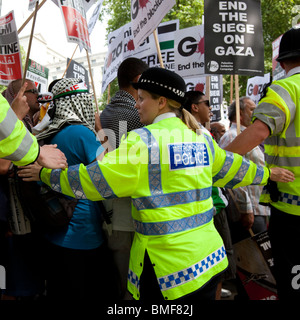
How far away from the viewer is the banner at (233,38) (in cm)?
338

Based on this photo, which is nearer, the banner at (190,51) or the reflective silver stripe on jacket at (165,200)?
the reflective silver stripe on jacket at (165,200)

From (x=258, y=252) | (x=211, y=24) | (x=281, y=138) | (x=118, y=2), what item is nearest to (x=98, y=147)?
(x=281, y=138)

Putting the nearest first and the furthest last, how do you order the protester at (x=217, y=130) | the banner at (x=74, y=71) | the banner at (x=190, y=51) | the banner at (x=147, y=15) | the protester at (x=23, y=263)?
the protester at (x=23, y=263)
the banner at (x=147, y=15)
the banner at (x=190, y=51)
the protester at (x=217, y=130)
the banner at (x=74, y=71)

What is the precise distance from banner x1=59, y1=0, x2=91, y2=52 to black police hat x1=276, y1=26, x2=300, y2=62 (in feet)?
9.89

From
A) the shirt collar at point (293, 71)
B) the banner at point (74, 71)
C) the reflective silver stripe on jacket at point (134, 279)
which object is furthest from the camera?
the banner at point (74, 71)

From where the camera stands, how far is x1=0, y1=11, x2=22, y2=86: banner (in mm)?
3866

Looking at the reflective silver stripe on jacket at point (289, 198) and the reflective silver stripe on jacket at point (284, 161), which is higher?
the reflective silver stripe on jacket at point (284, 161)

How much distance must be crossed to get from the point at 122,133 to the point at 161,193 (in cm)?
105

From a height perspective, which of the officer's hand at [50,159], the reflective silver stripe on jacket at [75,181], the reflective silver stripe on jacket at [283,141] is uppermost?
the officer's hand at [50,159]

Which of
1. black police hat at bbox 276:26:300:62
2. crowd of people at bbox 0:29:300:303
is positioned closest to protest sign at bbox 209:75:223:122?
crowd of people at bbox 0:29:300:303

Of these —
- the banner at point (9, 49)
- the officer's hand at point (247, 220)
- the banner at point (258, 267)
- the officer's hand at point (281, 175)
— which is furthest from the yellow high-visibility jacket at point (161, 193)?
the banner at point (9, 49)

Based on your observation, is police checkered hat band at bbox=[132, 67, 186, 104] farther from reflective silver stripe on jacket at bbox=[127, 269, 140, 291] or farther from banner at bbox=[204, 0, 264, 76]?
banner at bbox=[204, 0, 264, 76]

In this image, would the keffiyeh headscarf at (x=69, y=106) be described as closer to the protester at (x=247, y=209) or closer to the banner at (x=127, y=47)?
the protester at (x=247, y=209)
